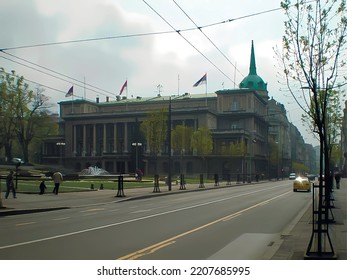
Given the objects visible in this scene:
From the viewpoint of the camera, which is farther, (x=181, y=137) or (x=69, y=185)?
(x=181, y=137)

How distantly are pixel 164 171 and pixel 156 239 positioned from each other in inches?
4051

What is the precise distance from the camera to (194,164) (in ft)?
368

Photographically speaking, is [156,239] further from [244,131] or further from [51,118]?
[244,131]

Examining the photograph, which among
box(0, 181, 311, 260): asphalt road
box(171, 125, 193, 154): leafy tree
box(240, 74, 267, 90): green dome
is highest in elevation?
box(240, 74, 267, 90): green dome

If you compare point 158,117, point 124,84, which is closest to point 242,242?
point 158,117

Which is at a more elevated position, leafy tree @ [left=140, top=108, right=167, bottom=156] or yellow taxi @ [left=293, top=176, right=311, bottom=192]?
leafy tree @ [left=140, top=108, right=167, bottom=156]

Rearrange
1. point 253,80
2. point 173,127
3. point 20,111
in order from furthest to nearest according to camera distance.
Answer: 1. point 253,80
2. point 173,127
3. point 20,111

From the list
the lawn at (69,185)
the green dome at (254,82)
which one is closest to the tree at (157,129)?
the lawn at (69,185)

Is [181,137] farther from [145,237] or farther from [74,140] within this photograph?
[145,237]

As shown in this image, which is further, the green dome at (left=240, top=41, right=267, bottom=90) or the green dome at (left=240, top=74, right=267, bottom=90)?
the green dome at (left=240, top=41, right=267, bottom=90)

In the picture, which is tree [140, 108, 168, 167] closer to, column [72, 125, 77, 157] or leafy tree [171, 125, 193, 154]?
leafy tree [171, 125, 193, 154]

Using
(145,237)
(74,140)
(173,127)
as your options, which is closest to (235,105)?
(173,127)

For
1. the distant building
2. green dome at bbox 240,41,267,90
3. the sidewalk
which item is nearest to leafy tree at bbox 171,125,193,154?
the distant building

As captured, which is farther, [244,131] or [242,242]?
[244,131]
